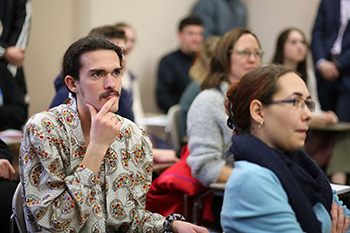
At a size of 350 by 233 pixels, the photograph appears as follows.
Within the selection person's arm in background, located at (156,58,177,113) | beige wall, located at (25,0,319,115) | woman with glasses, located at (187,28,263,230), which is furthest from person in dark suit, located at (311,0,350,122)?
woman with glasses, located at (187,28,263,230)

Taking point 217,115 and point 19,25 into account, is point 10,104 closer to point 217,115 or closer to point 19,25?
point 19,25

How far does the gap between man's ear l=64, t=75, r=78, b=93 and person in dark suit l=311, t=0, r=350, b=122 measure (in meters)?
3.29

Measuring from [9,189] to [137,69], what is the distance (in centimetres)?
390

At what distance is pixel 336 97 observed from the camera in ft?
14.5

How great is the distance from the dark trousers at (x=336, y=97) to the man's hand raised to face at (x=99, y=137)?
3.27m

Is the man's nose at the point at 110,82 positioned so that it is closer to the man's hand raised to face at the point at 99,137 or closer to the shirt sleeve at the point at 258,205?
the man's hand raised to face at the point at 99,137

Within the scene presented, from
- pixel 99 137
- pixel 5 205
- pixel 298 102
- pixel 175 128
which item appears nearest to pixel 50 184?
pixel 99 137

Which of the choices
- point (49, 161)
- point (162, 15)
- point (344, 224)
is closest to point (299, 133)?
point (344, 224)

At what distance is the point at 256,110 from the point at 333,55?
11.4 ft

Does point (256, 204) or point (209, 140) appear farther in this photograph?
point (209, 140)

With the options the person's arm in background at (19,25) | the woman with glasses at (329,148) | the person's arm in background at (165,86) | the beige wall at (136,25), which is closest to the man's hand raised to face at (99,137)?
the beige wall at (136,25)

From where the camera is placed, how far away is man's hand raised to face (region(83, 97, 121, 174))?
1391 mm

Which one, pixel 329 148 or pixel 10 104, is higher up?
pixel 10 104

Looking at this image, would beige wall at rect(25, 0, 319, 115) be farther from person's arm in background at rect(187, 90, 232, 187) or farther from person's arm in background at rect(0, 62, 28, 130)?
person's arm in background at rect(187, 90, 232, 187)
